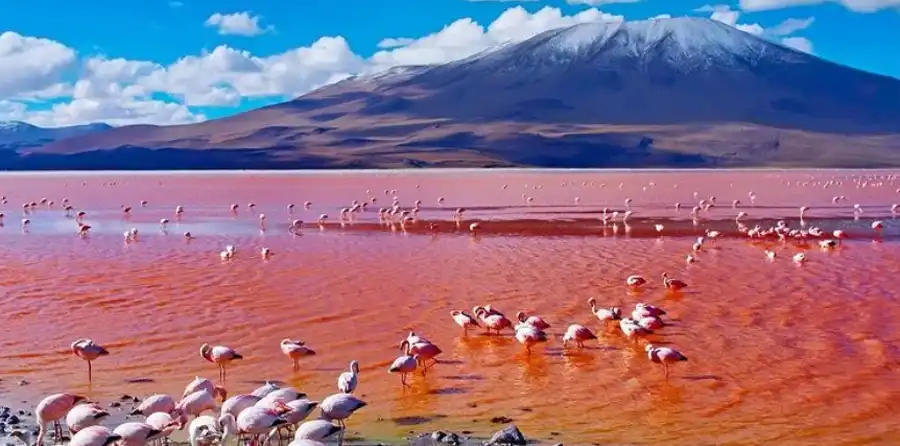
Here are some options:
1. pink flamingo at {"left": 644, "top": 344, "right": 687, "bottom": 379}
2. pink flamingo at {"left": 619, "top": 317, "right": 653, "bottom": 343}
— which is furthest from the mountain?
pink flamingo at {"left": 644, "top": 344, "right": 687, "bottom": 379}

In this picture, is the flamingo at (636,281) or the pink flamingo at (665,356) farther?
Answer: the flamingo at (636,281)

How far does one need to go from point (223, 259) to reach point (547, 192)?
3391 centimetres

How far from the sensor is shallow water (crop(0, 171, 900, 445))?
411 inches

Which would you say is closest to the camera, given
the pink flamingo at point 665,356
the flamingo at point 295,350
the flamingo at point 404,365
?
the flamingo at point 404,365

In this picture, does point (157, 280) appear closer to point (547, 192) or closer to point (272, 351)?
point (272, 351)

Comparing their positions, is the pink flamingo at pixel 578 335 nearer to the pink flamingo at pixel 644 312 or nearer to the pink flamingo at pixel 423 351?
the pink flamingo at pixel 644 312

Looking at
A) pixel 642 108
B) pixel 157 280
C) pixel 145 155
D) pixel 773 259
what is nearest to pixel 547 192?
pixel 773 259

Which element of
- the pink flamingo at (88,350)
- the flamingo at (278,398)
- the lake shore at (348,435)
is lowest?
the lake shore at (348,435)

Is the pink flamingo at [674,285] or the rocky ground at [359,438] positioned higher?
the pink flamingo at [674,285]

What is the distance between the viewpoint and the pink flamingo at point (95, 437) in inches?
320

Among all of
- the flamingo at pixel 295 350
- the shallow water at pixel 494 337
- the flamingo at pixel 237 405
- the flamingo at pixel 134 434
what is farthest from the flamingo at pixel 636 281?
the flamingo at pixel 134 434

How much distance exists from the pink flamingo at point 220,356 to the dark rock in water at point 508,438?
3988mm

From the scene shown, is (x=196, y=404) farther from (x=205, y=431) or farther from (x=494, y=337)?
(x=494, y=337)

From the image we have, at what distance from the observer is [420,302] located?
17.2m
